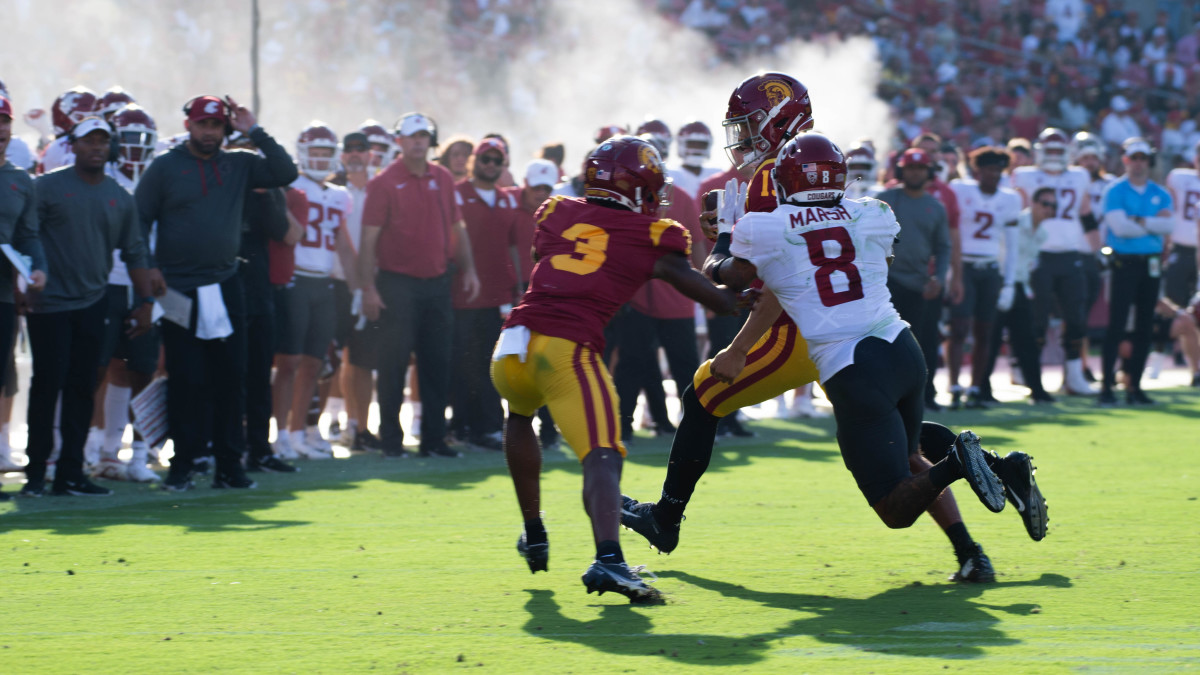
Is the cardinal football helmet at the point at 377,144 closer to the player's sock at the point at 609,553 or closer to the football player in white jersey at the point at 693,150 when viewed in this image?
the football player in white jersey at the point at 693,150

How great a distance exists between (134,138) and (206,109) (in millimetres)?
1023

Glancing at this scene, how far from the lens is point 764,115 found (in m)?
5.72

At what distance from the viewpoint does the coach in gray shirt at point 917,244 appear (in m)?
10.8

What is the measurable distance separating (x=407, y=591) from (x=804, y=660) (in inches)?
61.7

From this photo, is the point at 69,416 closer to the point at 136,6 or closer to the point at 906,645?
the point at 906,645

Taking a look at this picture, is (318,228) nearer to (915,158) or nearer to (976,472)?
(915,158)

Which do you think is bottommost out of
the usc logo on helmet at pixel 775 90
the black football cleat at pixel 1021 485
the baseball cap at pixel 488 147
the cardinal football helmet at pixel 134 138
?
the black football cleat at pixel 1021 485

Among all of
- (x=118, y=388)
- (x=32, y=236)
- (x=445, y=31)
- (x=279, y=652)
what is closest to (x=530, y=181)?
(x=118, y=388)

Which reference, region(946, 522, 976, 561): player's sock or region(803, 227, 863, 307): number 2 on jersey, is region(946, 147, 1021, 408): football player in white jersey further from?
region(803, 227, 863, 307): number 2 on jersey

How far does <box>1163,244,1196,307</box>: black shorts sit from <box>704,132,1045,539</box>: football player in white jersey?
9959 mm

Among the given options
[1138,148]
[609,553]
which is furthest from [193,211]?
[1138,148]

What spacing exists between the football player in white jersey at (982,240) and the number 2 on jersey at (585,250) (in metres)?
7.34

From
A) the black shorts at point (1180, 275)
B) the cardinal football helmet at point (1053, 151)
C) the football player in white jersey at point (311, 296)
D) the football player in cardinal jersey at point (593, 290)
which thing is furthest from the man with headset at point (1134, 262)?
the football player in cardinal jersey at point (593, 290)

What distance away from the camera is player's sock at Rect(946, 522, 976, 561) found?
16.8ft
